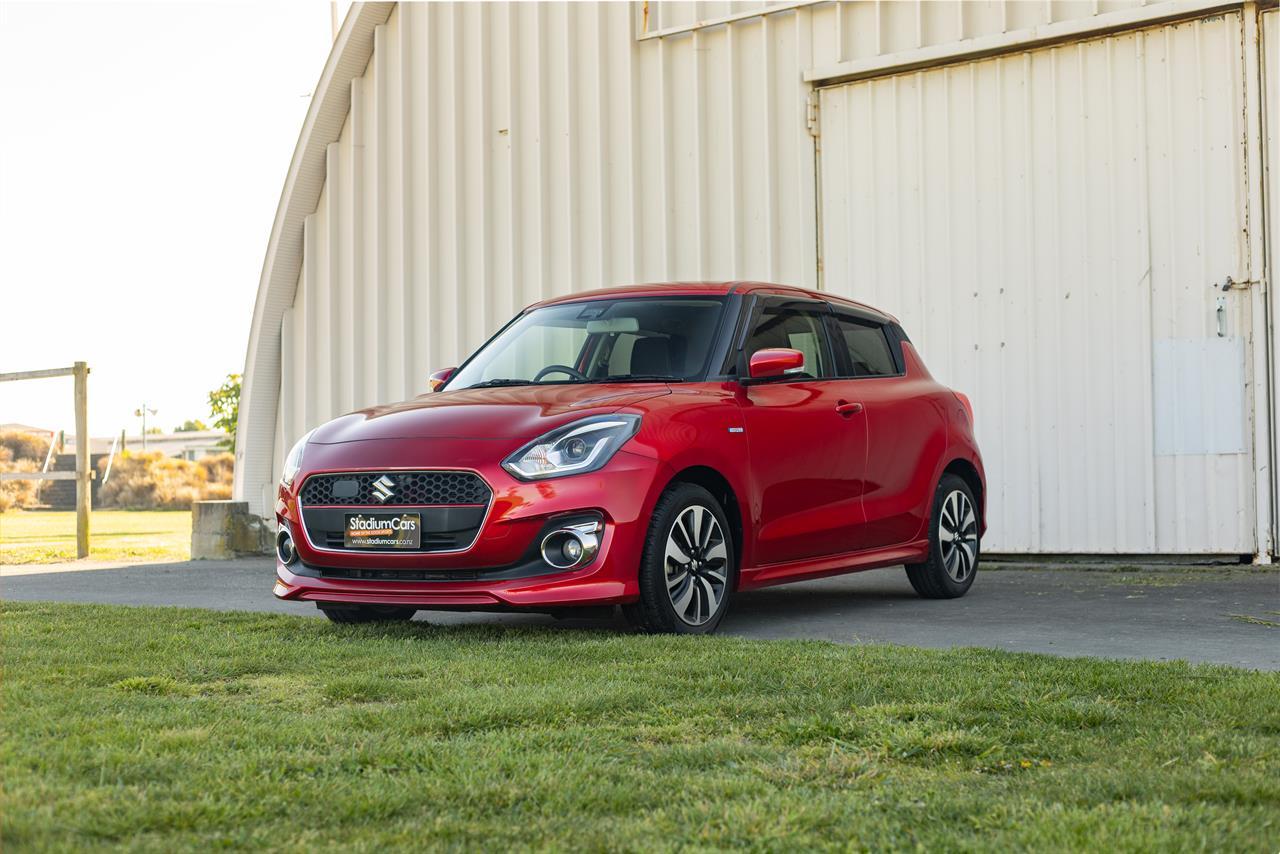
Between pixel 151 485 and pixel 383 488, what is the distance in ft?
113

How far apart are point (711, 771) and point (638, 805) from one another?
37 centimetres

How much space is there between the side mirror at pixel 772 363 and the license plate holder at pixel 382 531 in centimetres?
176

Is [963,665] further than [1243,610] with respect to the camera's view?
No

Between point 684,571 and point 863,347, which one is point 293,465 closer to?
point 684,571

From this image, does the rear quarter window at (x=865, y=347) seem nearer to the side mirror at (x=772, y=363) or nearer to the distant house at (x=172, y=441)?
the side mirror at (x=772, y=363)

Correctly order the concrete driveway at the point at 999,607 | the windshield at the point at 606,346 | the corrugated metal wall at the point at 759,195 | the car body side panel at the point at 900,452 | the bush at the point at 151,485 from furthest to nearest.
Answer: the bush at the point at 151,485 → the corrugated metal wall at the point at 759,195 → the car body side panel at the point at 900,452 → the windshield at the point at 606,346 → the concrete driveway at the point at 999,607

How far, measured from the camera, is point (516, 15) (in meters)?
14.0

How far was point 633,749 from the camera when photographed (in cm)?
387

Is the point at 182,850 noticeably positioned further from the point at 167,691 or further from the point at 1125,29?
the point at 1125,29

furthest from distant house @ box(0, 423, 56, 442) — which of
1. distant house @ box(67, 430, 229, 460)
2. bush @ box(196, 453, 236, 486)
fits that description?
distant house @ box(67, 430, 229, 460)

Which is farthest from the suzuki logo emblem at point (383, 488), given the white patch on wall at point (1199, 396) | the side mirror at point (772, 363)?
the white patch on wall at point (1199, 396)

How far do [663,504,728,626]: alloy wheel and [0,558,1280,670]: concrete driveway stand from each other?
0.30m

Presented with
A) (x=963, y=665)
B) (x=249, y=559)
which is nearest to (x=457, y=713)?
(x=963, y=665)

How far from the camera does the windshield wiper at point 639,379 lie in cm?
691
